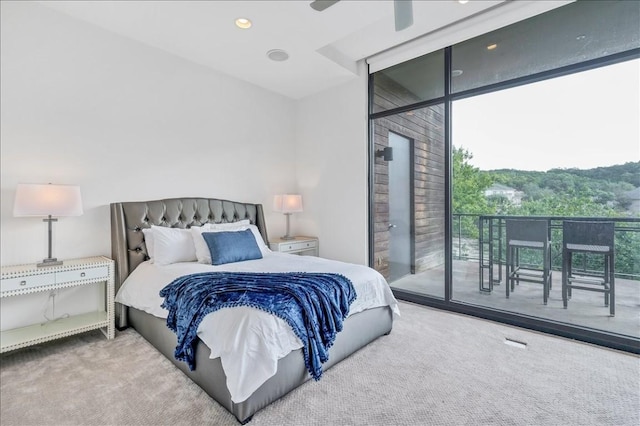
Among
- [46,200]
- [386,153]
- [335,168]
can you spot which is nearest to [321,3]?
[386,153]

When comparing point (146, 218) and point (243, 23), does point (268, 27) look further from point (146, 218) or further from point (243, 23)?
point (146, 218)

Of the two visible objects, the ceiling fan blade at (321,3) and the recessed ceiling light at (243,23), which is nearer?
the ceiling fan blade at (321,3)

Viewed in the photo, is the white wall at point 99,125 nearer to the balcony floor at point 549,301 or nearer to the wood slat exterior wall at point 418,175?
the wood slat exterior wall at point 418,175

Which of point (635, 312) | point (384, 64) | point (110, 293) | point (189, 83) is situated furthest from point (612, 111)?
point (110, 293)

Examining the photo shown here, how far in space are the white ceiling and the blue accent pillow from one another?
201 cm

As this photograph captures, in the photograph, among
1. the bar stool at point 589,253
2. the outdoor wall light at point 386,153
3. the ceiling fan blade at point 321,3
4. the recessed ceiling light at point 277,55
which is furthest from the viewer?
the outdoor wall light at point 386,153

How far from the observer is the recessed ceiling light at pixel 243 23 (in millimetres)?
2839

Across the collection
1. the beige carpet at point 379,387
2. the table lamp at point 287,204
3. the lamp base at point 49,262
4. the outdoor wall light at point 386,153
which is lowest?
the beige carpet at point 379,387

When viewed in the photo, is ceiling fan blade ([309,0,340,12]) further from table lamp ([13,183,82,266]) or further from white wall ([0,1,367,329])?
table lamp ([13,183,82,266])

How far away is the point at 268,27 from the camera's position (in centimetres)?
295

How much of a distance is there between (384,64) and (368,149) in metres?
1.07

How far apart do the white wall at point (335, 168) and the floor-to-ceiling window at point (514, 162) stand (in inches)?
7.6

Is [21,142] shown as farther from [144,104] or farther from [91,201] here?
[144,104]

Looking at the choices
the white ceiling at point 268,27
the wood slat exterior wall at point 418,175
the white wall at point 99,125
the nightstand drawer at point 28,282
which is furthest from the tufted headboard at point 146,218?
the wood slat exterior wall at point 418,175
